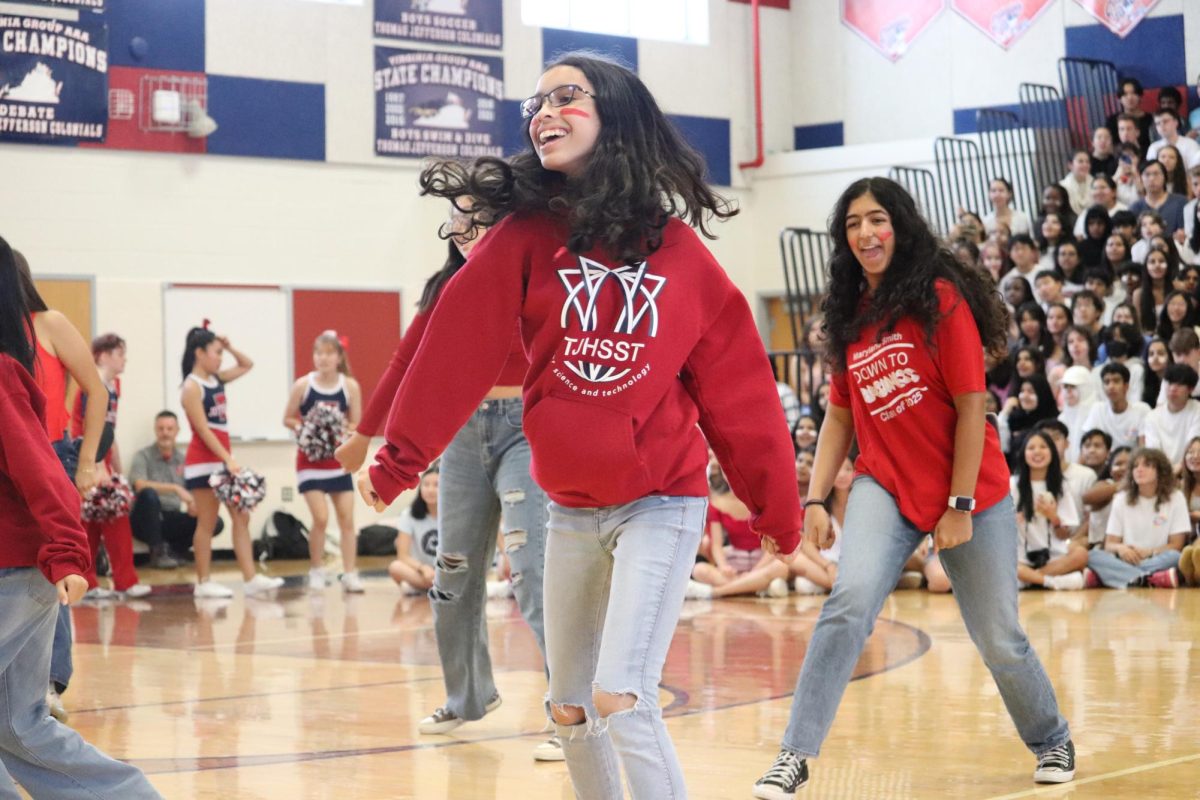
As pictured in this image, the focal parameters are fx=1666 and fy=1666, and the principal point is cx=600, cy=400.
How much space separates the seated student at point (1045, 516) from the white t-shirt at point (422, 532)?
13.2 feet

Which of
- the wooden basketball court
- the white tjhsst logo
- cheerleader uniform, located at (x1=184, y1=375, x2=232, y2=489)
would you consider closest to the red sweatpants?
cheerleader uniform, located at (x1=184, y1=375, x2=232, y2=489)

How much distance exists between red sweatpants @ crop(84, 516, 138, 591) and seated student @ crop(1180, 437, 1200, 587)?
7.08 m

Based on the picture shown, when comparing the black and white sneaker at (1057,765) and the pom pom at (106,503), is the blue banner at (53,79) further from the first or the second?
the black and white sneaker at (1057,765)

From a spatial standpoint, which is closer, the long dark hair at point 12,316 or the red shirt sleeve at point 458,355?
the red shirt sleeve at point 458,355

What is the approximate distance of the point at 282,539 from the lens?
1518cm

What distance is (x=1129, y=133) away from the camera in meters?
15.4

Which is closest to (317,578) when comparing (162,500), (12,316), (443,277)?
(162,500)

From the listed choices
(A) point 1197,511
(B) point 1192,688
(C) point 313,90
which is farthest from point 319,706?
(C) point 313,90

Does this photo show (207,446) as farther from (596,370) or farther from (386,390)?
(596,370)

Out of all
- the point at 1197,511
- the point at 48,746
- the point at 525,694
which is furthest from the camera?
the point at 1197,511

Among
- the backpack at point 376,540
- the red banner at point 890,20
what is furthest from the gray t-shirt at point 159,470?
the red banner at point 890,20

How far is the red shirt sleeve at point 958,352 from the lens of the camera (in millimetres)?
4719

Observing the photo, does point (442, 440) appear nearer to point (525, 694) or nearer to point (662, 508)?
point (662, 508)

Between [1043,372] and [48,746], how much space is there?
1001 centimetres
